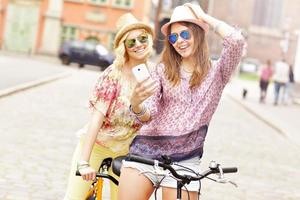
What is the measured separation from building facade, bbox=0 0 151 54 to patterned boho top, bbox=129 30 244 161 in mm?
41984

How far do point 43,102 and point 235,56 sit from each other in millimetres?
14196

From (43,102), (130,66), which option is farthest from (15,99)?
(130,66)

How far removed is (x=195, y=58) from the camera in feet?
12.3

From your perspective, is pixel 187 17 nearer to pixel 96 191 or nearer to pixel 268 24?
pixel 96 191

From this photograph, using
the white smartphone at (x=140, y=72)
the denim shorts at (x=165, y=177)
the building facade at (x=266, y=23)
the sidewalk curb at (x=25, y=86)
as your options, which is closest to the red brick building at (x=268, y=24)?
the building facade at (x=266, y=23)

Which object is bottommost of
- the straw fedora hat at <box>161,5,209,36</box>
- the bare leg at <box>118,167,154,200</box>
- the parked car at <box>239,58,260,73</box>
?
the parked car at <box>239,58,260,73</box>

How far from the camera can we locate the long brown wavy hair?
367 centimetres

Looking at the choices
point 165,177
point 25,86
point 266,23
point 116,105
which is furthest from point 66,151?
point 266,23

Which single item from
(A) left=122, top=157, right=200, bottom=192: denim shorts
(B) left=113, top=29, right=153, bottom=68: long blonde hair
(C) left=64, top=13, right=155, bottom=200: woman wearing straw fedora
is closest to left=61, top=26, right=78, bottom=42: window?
(C) left=64, top=13, right=155, bottom=200: woman wearing straw fedora

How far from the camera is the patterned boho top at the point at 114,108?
13.7ft

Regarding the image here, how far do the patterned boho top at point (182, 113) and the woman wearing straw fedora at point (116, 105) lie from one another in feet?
1.34

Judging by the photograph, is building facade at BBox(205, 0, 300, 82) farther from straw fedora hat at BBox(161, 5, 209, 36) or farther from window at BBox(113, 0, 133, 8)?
straw fedora hat at BBox(161, 5, 209, 36)

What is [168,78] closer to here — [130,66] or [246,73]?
[130,66]

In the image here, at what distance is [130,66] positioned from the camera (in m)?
4.29
